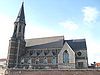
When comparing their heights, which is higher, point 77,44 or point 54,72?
point 77,44

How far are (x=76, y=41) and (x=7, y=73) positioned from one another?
21.0 metres

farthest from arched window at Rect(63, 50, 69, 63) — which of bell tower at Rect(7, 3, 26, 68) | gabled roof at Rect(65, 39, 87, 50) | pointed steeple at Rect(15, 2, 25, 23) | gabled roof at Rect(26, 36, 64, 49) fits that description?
pointed steeple at Rect(15, 2, 25, 23)

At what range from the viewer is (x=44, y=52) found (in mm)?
48906

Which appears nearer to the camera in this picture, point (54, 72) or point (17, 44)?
point (54, 72)

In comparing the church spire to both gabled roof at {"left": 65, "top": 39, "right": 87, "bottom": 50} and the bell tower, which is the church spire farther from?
gabled roof at {"left": 65, "top": 39, "right": 87, "bottom": 50}

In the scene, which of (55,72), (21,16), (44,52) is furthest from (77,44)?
(21,16)

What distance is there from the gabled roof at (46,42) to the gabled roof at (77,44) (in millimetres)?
2664

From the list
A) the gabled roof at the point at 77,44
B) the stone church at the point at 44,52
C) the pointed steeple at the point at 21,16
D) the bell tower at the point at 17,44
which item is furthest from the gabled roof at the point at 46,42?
the pointed steeple at the point at 21,16

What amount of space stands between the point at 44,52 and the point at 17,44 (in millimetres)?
8264

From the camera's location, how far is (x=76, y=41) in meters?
48.8

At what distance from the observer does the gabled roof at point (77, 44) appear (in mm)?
46438

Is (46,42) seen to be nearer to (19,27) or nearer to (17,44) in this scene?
(17,44)

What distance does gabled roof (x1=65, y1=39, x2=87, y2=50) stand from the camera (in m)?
46.4

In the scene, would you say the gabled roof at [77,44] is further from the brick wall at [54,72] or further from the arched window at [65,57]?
the brick wall at [54,72]
